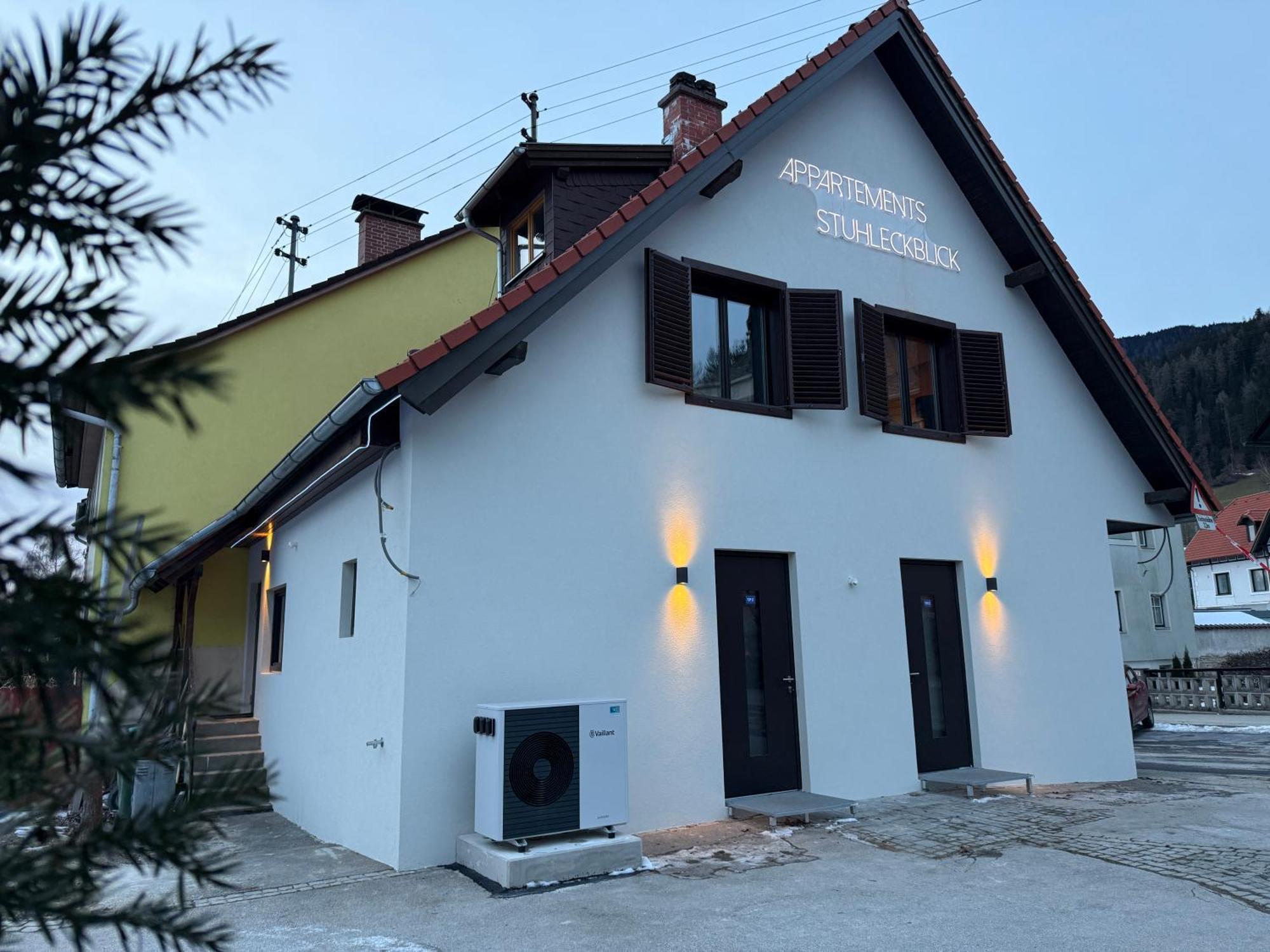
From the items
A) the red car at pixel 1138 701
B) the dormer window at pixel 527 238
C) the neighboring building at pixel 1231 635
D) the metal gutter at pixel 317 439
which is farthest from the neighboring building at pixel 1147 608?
the metal gutter at pixel 317 439

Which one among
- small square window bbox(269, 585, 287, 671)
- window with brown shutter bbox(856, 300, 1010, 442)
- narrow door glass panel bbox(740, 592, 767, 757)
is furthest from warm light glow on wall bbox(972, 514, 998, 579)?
small square window bbox(269, 585, 287, 671)

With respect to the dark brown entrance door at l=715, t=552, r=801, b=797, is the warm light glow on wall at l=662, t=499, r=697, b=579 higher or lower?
higher

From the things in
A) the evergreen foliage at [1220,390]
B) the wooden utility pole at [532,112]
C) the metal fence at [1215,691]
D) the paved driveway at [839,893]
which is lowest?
the paved driveway at [839,893]

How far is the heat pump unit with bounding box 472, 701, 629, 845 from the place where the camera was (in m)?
6.19

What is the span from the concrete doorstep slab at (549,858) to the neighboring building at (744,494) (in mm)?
366

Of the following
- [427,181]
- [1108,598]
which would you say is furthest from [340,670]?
[427,181]

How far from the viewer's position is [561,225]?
9.43 meters

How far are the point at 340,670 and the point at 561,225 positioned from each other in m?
4.90

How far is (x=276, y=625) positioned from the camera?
36.9ft

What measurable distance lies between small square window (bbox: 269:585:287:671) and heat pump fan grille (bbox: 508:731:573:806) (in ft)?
18.7

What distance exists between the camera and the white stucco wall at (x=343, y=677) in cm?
679

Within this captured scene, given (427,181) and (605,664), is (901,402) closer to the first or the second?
(605,664)

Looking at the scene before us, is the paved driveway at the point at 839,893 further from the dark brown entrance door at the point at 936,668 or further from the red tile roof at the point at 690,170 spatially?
the red tile roof at the point at 690,170

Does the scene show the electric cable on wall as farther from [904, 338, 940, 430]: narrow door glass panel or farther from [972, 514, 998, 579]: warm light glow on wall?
[972, 514, 998, 579]: warm light glow on wall
